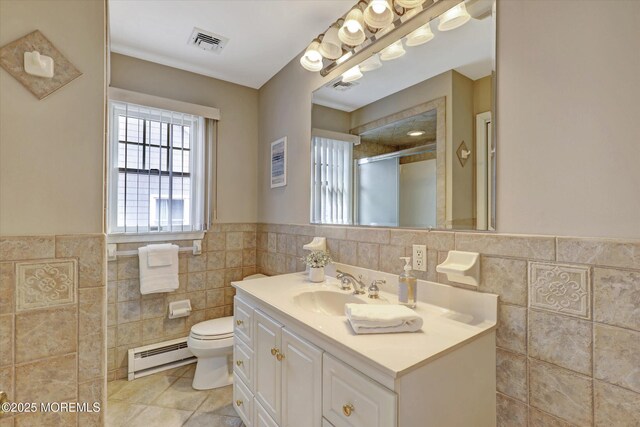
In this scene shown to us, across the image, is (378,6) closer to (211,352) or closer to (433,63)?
(433,63)

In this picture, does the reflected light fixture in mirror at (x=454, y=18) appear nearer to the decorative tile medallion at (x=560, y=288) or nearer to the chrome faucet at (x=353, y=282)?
the decorative tile medallion at (x=560, y=288)

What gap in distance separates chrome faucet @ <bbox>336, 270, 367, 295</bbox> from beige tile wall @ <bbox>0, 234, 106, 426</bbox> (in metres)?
1.04

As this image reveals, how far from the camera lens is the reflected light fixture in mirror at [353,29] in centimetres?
151

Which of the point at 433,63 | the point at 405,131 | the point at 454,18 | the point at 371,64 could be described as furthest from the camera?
the point at 371,64

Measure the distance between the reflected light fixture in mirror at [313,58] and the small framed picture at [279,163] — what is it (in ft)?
2.02

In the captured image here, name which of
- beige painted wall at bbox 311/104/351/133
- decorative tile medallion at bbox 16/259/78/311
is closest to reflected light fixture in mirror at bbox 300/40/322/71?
beige painted wall at bbox 311/104/351/133

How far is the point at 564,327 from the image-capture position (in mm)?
892

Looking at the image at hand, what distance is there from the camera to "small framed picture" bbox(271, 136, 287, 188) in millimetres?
2307

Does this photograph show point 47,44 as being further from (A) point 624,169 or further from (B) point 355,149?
(A) point 624,169

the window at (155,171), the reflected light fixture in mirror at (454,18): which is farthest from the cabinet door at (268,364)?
the reflected light fixture in mirror at (454,18)

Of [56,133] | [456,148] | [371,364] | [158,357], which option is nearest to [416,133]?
[456,148]

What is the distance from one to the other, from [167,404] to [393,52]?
97.8 inches

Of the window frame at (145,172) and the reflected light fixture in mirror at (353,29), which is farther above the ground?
the reflected light fixture in mirror at (353,29)

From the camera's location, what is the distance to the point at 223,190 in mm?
2568
